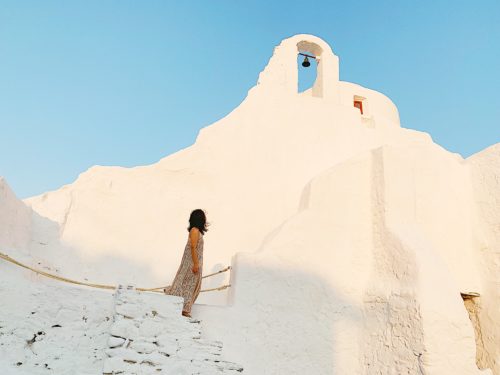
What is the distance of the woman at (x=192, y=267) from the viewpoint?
229 inches

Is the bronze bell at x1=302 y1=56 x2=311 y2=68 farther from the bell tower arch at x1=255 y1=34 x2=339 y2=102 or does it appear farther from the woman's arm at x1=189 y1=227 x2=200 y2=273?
the woman's arm at x1=189 y1=227 x2=200 y2=273

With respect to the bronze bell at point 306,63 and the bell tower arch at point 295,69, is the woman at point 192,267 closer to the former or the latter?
the bell tower arch at point 295,69

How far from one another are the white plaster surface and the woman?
352 mm

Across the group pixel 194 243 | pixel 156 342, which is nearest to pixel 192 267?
pixel 194 243

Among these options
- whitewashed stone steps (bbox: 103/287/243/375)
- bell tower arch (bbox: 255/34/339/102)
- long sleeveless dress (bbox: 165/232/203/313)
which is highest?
bell tower arch (bbox: 255/34/339/102)

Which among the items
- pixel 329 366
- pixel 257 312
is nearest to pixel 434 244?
pixel 329 366

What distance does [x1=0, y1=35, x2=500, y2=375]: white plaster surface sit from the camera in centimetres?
628

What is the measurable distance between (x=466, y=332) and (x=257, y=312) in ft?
9.25

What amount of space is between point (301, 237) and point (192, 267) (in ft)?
6.60

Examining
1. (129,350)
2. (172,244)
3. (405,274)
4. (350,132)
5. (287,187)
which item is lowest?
(129,350)

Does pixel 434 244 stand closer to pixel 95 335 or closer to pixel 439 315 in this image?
pixel 439 315

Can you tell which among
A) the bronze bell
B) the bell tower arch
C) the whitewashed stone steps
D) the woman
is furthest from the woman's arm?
the bronze bell

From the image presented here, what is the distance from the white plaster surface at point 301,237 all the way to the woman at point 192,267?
1.15 feet

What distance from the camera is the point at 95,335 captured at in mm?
5246
